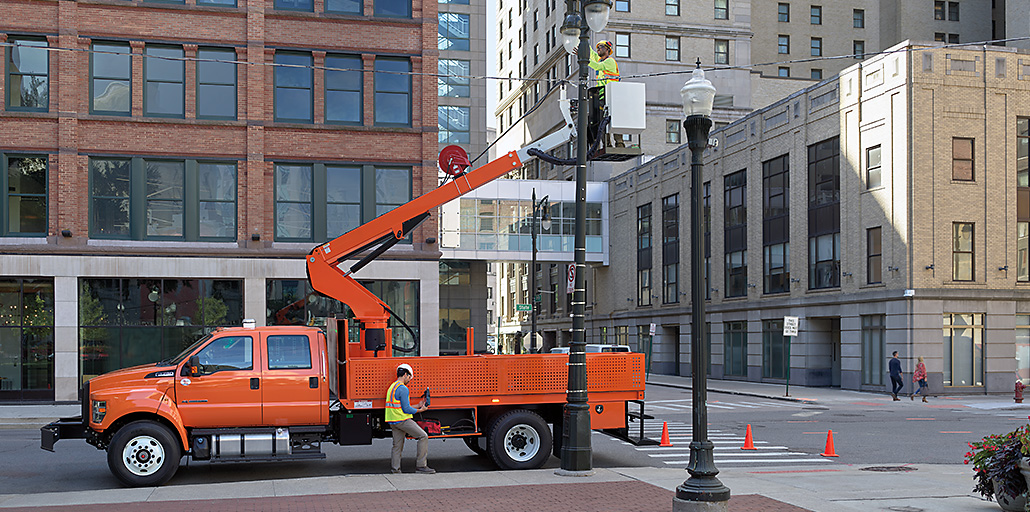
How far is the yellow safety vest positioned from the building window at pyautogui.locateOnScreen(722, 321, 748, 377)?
34307 mm

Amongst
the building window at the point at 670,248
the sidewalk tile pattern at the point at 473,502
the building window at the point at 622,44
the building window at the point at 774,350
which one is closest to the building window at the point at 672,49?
the building window at the point at 622,44

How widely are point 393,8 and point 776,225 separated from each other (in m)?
21.1

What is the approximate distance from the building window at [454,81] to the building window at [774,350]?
31.1 m

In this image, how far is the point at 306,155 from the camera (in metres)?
29.5

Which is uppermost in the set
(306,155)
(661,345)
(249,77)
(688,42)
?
(688,42)

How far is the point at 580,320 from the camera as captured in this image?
13969mm

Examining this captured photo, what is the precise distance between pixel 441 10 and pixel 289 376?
55.4m

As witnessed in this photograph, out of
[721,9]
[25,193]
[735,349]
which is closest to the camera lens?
[25,193]

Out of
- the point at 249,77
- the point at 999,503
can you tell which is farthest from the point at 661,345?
the point at 999,503

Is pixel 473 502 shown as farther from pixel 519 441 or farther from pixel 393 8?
pixel 393 8

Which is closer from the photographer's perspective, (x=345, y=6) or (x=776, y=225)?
(x=345, y=6)

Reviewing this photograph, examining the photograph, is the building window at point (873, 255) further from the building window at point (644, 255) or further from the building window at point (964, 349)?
the building window at point (644, 255)

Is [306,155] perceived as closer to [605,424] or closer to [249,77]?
[249,77]

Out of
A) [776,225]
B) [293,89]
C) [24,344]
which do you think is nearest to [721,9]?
[776,225]
